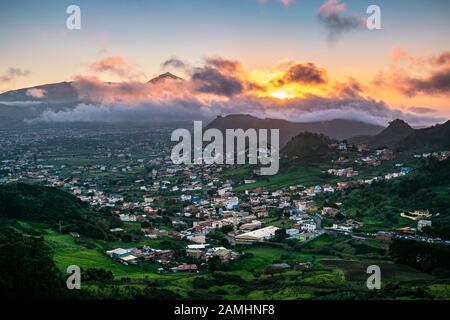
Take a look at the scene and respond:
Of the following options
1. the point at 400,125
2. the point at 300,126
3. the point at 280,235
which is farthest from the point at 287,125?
the point at 280,235

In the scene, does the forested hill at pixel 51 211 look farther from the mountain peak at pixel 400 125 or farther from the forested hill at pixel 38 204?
the mountain peak at pixel 400 125

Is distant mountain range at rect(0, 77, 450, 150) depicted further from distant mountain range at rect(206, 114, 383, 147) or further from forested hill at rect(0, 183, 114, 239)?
forested hill at rect(0, 183, 114, 239)

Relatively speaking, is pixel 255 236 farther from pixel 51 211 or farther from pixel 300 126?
pixel 300 126

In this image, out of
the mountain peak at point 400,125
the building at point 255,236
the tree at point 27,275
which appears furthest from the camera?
the mountain peak at point 400,125

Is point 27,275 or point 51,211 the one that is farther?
point 51,211

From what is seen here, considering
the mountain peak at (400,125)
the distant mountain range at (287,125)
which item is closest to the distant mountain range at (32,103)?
the distant mountain range at (287,125)

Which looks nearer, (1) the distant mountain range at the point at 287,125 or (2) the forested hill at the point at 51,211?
(2) the forested hill at the point at 51,211

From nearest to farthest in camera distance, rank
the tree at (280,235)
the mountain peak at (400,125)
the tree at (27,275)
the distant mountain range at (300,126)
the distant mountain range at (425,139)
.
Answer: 1. the tree at (27,275)
2. the tree at (280,235)
3. the distant mountain range at (425,139)
4. the mountain peak at (400,125)
5. the distant mountain range at (300,126)

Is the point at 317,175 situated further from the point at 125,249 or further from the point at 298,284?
the point at 298,284

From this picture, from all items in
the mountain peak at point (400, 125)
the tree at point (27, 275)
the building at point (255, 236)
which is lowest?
the building at point (255, 236)
